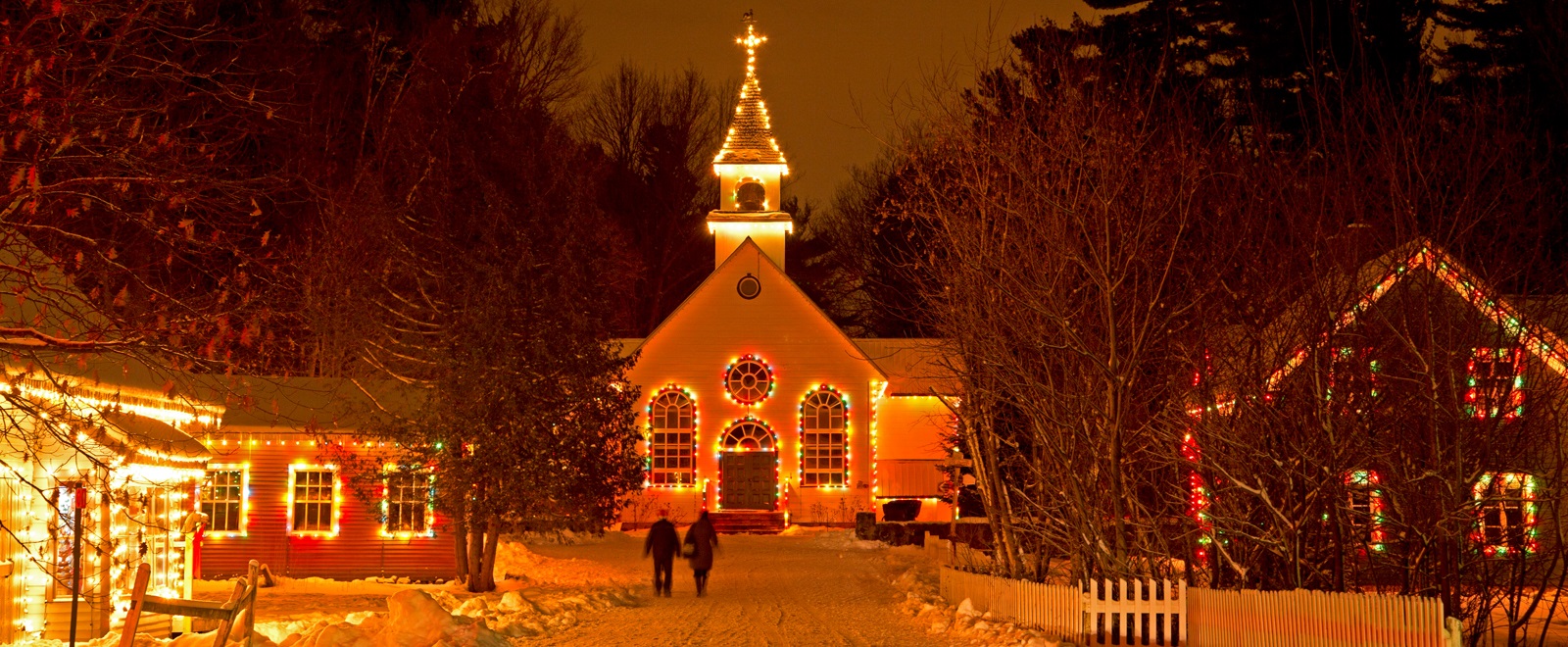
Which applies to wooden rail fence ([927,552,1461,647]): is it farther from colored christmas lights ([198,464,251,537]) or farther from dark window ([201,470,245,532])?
dark window ([201,470,245,532])

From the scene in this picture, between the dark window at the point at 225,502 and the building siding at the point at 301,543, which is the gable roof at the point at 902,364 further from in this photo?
the dark window at the point at 225,502

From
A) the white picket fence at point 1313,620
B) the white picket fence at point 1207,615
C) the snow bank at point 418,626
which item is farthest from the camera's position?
the snow bank at point 418,626

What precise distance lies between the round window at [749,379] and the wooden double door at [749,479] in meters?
1.52

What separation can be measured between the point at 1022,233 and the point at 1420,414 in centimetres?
482

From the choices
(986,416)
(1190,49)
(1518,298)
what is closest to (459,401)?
(986,416)

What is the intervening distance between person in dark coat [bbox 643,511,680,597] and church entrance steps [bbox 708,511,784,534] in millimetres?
16100

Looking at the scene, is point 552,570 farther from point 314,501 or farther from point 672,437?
point 672,437

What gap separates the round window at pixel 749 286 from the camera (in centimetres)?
3959

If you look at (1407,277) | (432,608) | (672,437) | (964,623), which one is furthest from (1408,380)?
(672,437)

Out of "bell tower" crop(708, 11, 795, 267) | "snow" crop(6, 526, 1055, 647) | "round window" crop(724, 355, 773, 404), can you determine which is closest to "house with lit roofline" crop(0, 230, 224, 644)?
"snow" crop(6, 526, 1055, 647)

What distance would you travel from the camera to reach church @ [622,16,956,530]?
39.1 m

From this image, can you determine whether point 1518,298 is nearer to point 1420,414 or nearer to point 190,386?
point 1420,414

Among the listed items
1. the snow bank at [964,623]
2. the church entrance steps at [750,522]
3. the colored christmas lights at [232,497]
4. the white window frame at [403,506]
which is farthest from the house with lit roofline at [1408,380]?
the church entrance steps at [750,522]

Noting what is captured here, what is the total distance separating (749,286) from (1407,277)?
25.7 metres
